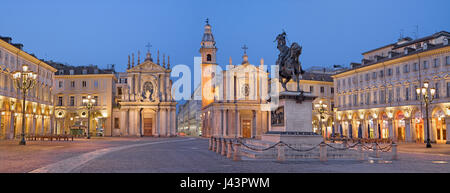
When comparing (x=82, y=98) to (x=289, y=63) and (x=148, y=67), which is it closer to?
(x=148, y=67)

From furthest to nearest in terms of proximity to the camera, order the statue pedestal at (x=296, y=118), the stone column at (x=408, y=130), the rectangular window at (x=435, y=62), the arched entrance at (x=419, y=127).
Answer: the stone column at (x=408, y=130)
the arched entrance at (x=419, y=127)
the rectangular window at (x=435, y=62)
the statue pedestal at (x=296, y=118)

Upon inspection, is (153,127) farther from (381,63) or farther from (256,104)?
(381,63)

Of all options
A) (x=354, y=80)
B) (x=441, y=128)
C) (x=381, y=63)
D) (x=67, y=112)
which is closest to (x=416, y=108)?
(x=441, y=128)

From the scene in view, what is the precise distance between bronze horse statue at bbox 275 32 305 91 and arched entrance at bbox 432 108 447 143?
29745mm

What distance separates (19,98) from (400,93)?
49969 millimetres

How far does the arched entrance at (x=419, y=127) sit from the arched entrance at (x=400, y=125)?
198 cm

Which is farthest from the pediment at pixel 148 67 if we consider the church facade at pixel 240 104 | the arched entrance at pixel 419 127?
the arched entrance at pixel 419 127

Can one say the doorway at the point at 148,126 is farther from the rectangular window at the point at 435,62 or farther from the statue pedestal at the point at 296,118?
the statue pedestal at the point at 296,118

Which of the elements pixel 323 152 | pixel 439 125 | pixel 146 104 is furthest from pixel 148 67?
pixel 323 152

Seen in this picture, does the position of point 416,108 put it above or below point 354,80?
below

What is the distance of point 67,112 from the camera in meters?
73.2

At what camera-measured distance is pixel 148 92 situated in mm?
72938

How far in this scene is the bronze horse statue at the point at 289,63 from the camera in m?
22.4
